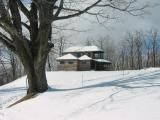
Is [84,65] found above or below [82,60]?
below

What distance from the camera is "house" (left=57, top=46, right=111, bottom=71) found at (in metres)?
74.3

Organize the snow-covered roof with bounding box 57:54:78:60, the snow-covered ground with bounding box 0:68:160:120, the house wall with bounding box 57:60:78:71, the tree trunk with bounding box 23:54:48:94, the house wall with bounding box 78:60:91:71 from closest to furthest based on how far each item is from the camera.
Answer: the snow-covered ground with bounding box 0:68:160:120 < the tree trunk with bounding box 23:54:48:94 < the house wall with bounding box 57:60:78:71 < the snow-covered roof with bounding box 57:54:78:60 < the house wall with bounding box 78:60:91:71

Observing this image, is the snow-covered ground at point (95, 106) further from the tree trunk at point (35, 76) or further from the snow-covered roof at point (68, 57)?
the snow-covered roof at point (68, 57)

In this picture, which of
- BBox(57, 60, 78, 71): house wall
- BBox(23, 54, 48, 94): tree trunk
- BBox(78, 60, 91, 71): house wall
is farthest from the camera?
BBox(78, 60, 91, 71): house wall

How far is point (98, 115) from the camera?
9.16 m

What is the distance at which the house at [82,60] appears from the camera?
74312 millimetres

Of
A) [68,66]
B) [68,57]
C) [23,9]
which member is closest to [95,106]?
[23,9]

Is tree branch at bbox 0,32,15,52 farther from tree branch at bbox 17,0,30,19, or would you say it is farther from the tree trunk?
tree branch at bbox 17,0,30,19

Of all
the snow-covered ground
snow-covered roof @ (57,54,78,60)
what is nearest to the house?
snow-covered roof @ (57,54,78,60)

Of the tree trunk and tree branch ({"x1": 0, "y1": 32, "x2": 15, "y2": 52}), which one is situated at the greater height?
tree branch ({"x1": 0, "y1": 32, "x2": 15, "y2": 52})

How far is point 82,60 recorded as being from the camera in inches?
2985

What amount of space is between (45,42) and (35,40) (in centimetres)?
91

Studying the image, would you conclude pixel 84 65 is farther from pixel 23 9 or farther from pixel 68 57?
pixel 23 9

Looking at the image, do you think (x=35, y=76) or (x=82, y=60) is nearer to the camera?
(x=35, y=76)
